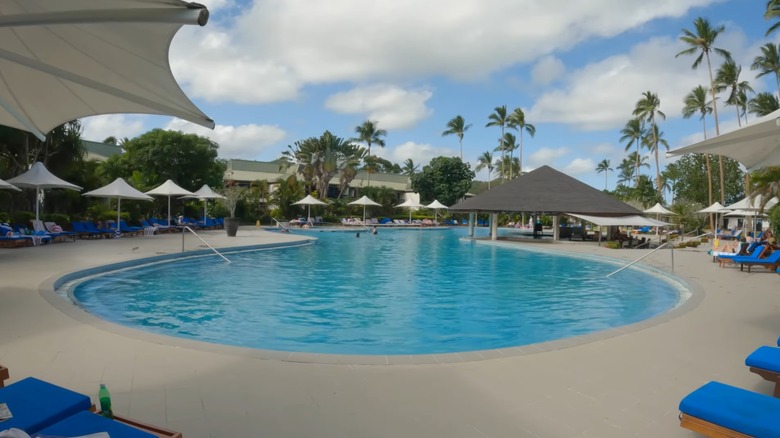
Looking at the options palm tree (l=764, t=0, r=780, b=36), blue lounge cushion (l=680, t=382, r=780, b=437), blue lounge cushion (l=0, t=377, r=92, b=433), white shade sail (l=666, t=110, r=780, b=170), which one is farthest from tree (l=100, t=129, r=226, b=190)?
palm tree (l=764, t=0, r=780, b=36)

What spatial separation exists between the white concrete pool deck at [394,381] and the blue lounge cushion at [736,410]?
31cm

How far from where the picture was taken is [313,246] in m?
21.6

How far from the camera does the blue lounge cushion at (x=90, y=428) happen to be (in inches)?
99.2

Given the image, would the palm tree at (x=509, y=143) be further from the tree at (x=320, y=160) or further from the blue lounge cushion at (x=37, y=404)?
the blue lounge cushion at (x=37, y=404)

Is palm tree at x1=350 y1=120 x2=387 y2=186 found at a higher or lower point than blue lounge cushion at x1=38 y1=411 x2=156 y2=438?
higher

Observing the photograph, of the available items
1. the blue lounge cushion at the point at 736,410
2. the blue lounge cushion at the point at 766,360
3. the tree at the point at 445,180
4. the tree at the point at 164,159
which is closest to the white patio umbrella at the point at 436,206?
the tree at the point at 445,180

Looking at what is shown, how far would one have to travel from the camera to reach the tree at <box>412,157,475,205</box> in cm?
5416

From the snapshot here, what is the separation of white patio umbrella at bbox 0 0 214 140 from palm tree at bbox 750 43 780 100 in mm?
40123

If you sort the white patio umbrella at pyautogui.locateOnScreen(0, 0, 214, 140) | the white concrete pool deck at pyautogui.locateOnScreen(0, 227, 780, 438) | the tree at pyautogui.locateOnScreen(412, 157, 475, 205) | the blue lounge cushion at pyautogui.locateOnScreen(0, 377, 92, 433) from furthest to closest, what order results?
the tree at pyautogui.locateOnScreen(412, 157, 475, 205) < the white concrete pool deck at pyautogui.locateOnScreen(0, 227, 780, 438) < the white patio umbrella at pyautogui.locateOnScreen(0, 0, 214, 140) < the blue lounge cushion at pyautogui.locateOnScreen(0, 377, 92, 433)

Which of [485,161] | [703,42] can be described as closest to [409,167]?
[485,161]

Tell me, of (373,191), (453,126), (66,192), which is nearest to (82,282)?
(66,192)

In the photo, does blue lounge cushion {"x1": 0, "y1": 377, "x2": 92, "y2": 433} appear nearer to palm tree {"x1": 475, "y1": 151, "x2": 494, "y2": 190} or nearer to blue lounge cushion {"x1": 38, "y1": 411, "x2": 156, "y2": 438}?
blue lounge cushion {"x1": 38, "y1": 411, "x2": 156, "y2": 438}

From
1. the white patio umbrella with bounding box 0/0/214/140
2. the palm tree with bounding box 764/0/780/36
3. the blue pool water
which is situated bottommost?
the blue pool water

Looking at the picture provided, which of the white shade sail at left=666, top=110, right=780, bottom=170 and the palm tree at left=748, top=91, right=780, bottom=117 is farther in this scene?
the palm tree at left=748, top=91, right=780, bottom=117
